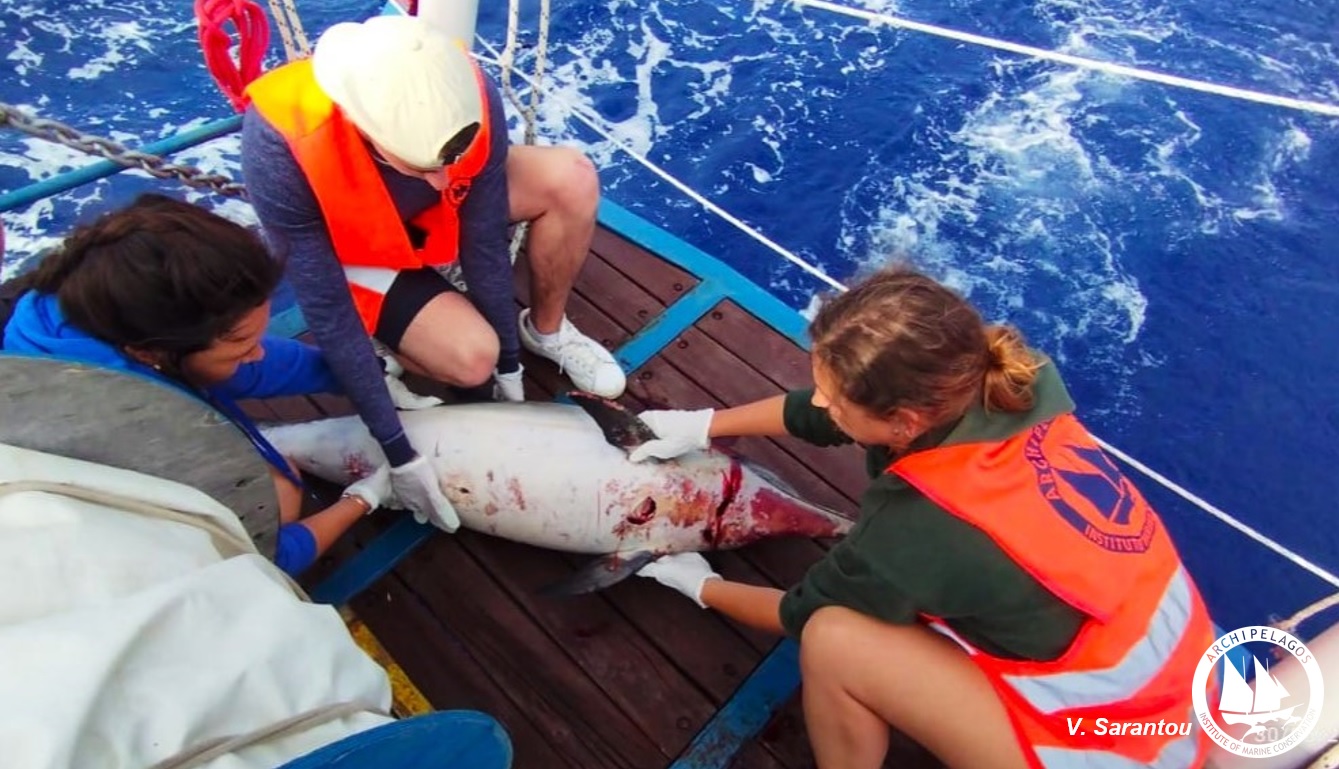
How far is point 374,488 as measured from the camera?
7.89 feet

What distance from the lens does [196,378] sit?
1847 mm

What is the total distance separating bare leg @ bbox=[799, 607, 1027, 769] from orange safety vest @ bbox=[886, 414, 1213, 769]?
0.19ft

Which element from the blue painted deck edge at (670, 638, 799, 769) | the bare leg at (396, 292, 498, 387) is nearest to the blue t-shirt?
the bare leg at (396, 292, 498, 387)

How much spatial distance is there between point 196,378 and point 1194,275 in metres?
4.59

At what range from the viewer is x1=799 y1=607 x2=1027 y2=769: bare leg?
1.68 metres

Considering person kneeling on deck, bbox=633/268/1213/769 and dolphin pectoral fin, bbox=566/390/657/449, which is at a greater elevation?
person kneeling on deck, bbox=633/268/1213/769

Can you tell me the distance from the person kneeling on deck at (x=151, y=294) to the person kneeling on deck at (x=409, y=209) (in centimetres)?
36

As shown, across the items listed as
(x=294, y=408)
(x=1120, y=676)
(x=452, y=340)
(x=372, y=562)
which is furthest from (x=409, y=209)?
(x=1120, y=676)

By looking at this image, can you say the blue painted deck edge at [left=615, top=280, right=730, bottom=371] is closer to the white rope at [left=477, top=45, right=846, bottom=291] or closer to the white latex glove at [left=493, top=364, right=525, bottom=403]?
the white rope at [left=477, top=45, right=846, bottom=291]

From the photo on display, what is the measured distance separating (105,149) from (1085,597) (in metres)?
2.37

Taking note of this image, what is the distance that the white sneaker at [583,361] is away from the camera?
2.85m

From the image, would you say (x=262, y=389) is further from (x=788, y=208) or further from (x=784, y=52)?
(x=784, y=52)

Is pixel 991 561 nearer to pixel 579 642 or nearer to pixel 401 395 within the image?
pixel 579 642

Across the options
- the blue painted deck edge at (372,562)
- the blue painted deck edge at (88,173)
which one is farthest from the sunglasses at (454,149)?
the blue painted deck edge at (372,562)
